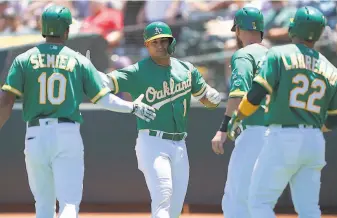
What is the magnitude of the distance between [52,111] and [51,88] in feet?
0.59

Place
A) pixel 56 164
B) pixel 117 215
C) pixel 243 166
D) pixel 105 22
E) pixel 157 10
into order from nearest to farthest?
pixel 56 164 < pixel 243 166 < pixel 117 215 < pixel 105 22 < pixel 157 10

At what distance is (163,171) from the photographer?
6.27 metres

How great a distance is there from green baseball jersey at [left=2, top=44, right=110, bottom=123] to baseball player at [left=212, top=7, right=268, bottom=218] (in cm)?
124

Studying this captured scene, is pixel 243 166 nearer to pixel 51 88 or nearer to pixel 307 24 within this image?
pixel 307 24

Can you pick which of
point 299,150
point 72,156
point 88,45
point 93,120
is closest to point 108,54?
point 88,45

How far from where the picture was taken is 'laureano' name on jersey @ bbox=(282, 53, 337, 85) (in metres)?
5.55

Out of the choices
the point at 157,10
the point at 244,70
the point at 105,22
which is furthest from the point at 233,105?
the point at 157,10

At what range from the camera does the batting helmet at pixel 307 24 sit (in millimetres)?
5715

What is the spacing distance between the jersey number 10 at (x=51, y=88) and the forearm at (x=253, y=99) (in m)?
1.40

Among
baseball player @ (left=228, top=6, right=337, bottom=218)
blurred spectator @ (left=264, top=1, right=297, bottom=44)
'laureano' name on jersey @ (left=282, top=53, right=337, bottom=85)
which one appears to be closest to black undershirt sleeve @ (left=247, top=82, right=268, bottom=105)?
baseball player @ (left=228, top=6, right=337, bottom=218)

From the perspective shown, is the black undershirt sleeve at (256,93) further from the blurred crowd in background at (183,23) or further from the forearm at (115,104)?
the blurred crowd in background at (183,23)

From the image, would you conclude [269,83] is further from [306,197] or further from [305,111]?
[306,197]

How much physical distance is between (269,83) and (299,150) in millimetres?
527

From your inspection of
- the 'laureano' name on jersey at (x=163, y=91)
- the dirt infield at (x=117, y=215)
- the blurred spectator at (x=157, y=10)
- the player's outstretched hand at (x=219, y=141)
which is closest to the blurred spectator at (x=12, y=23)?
the blurred spectator at (x=157, y=10)
